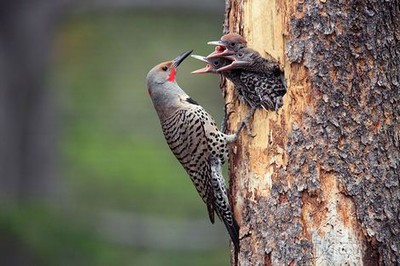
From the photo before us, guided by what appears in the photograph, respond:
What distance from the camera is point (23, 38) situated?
10680 mm

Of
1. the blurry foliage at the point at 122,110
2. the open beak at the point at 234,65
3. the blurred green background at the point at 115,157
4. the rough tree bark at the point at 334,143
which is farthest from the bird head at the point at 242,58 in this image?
the blurry foliage at the point at 122,110

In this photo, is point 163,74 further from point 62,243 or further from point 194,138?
point 62,243

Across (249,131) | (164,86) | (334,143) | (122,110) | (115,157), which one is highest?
(122,110)

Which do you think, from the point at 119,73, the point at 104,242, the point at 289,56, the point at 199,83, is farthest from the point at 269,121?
the point at 119,73

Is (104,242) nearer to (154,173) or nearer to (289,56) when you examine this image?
(154,173)

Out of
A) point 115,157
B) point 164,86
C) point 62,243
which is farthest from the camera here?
point 115,157

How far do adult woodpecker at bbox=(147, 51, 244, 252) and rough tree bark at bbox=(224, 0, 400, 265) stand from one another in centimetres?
41

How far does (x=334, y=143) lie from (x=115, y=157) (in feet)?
30.4

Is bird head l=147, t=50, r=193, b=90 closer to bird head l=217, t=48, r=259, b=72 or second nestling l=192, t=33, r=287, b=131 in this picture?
second nestling l=192, t=33, r=287, b=131

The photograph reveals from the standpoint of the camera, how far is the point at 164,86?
241 inches

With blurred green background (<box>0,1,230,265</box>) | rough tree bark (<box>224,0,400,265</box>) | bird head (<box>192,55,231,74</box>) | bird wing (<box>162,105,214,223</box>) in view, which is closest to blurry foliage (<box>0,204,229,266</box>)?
blurred green background (<box>0,1,230,265</box>)

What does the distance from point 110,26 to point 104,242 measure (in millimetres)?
3357

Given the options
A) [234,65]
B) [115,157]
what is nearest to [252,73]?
[234,65]

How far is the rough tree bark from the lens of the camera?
4.73 m
